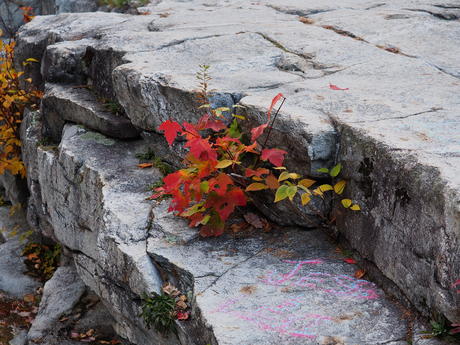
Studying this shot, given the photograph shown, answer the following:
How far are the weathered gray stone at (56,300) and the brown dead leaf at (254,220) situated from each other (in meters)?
2.06

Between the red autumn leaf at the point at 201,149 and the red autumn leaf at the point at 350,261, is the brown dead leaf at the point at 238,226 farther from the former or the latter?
the red autumn leaf at the point at 350,261

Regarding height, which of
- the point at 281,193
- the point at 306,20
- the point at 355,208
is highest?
the point at 306,20

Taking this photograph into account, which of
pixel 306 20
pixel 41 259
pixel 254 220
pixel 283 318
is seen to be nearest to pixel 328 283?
pixel 283 318

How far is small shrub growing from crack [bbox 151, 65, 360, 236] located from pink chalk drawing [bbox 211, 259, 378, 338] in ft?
1.18

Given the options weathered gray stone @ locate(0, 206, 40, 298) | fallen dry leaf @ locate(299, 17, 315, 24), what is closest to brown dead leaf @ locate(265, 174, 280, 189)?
fallen dry leaf @ locate(299, 17, 315, 24)

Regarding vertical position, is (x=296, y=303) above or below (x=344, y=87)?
below

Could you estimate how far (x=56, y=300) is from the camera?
182 inches

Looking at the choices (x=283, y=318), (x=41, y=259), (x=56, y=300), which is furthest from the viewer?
(x=41, y=259)

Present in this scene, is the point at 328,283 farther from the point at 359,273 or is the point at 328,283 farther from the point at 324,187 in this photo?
the point at 324,187

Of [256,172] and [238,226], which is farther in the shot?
[238,226]

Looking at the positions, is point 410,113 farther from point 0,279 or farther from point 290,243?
point 0,279

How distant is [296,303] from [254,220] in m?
0.78

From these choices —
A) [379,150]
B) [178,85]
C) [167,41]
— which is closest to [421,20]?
[167,41]

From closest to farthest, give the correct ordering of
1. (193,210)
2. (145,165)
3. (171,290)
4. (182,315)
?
(182,315) < (171,290) < (193,210) < (145,165)
